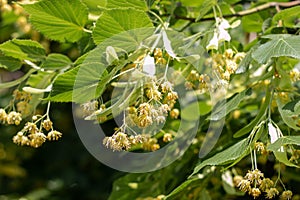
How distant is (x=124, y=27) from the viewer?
765 millimetres

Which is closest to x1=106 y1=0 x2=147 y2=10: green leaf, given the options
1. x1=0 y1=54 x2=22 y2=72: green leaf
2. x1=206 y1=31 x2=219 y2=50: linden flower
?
x1=206 y1=31 x2=219 y2=50: linden flower

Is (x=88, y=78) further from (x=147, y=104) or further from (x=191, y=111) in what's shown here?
(x=191, y=111)

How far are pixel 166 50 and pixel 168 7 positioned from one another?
26 cm

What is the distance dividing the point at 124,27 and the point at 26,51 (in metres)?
0.23

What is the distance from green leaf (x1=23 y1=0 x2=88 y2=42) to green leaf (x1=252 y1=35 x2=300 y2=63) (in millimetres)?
295

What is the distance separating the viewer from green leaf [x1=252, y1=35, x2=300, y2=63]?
0.74m

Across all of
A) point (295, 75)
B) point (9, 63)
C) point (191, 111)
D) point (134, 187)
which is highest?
point (9, 63)

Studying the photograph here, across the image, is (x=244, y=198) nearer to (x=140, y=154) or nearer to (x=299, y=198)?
(x=299, y=198)

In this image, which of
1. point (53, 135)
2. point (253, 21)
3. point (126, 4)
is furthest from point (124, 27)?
point (253, 21)

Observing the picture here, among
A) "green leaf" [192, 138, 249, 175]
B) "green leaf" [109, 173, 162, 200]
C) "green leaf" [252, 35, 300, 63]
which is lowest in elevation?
"green leaf" [109, 173, 162, 200]

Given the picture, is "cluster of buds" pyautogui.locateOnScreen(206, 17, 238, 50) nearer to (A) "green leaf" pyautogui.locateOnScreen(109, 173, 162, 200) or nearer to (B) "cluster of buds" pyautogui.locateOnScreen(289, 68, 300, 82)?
(B) "cluster of buds" pyautogui.locateOnScreen(289, 68, 300, 82)

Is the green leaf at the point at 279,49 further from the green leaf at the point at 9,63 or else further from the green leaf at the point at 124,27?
the green leaf at the point at 9,63

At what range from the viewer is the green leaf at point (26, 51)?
2.98 ft

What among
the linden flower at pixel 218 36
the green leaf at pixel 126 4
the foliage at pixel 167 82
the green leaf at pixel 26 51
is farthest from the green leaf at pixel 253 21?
the green leaf at pixel 26 51
